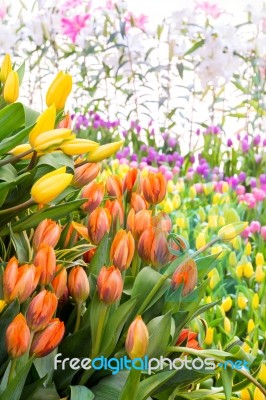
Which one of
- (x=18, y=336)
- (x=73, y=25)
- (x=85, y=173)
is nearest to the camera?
(x=18, y=336)

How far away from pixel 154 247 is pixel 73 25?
4.06m

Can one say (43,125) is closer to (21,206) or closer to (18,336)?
(21,206)

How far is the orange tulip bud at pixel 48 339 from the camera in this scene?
0.87 meters

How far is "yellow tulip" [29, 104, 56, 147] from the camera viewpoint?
0.93 metres

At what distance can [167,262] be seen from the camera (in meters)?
1.01

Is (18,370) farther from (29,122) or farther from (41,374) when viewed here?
(29,122)

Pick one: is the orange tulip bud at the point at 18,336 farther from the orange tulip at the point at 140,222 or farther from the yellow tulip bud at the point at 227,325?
the yellow tulip bud at the point at 227,325

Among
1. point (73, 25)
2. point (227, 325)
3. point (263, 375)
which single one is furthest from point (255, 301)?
point (73, 25)

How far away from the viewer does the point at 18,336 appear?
844mm

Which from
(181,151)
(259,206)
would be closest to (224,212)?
(259,206)

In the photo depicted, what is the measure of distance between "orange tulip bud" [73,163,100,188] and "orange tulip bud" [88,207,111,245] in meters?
0.06

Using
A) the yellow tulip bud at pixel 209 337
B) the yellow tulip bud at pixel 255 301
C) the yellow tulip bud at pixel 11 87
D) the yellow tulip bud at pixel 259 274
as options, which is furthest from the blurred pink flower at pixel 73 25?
the yellow tulip bud at pixel 11 87

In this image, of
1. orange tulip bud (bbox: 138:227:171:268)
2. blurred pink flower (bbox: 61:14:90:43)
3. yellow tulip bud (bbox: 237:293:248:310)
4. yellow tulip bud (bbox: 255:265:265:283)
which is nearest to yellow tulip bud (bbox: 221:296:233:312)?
yellow tulip bud (bbox: 237:293:248:310)

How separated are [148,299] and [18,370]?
0.61ft
